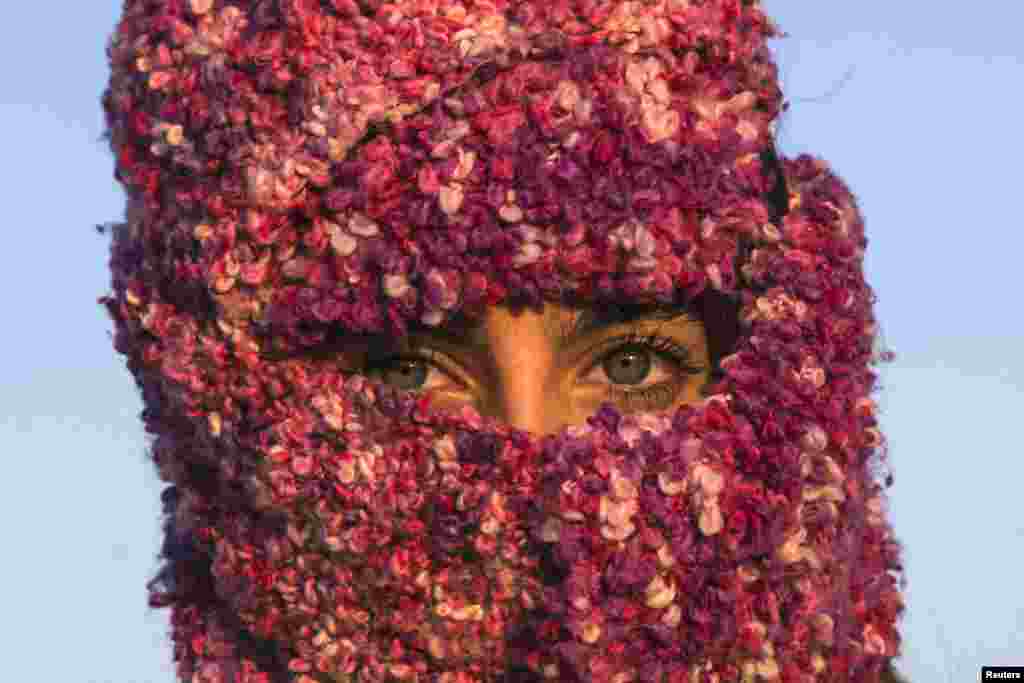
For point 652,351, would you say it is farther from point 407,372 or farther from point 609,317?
point 407,372

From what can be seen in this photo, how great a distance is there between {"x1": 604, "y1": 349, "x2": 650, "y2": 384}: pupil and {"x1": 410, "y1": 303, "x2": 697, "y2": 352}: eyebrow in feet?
0.23

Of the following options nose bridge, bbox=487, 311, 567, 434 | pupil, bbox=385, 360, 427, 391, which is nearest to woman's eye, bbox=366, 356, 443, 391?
pupil, bbox=385, 360, 427, 391

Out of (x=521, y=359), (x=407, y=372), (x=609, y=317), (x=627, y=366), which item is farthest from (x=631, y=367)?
(x=407, y=372)

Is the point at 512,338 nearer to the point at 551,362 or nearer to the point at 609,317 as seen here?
the point at 551,362

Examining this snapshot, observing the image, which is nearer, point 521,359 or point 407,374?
point 521,359

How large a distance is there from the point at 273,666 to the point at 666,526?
38.8 inches

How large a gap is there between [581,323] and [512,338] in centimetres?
14

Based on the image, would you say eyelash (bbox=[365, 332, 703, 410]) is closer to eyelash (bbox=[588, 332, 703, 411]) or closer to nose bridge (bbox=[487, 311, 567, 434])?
eyelash (bbox=[588, 332, 703, 411])

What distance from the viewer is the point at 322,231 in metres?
6.51

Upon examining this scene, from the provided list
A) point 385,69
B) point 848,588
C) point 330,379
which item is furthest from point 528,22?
point 848,588

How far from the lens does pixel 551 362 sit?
21.3ft

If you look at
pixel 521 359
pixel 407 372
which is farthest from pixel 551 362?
pixel 407 372

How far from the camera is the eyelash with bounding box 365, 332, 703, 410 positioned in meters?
6.55

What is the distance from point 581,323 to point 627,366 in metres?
0.14
